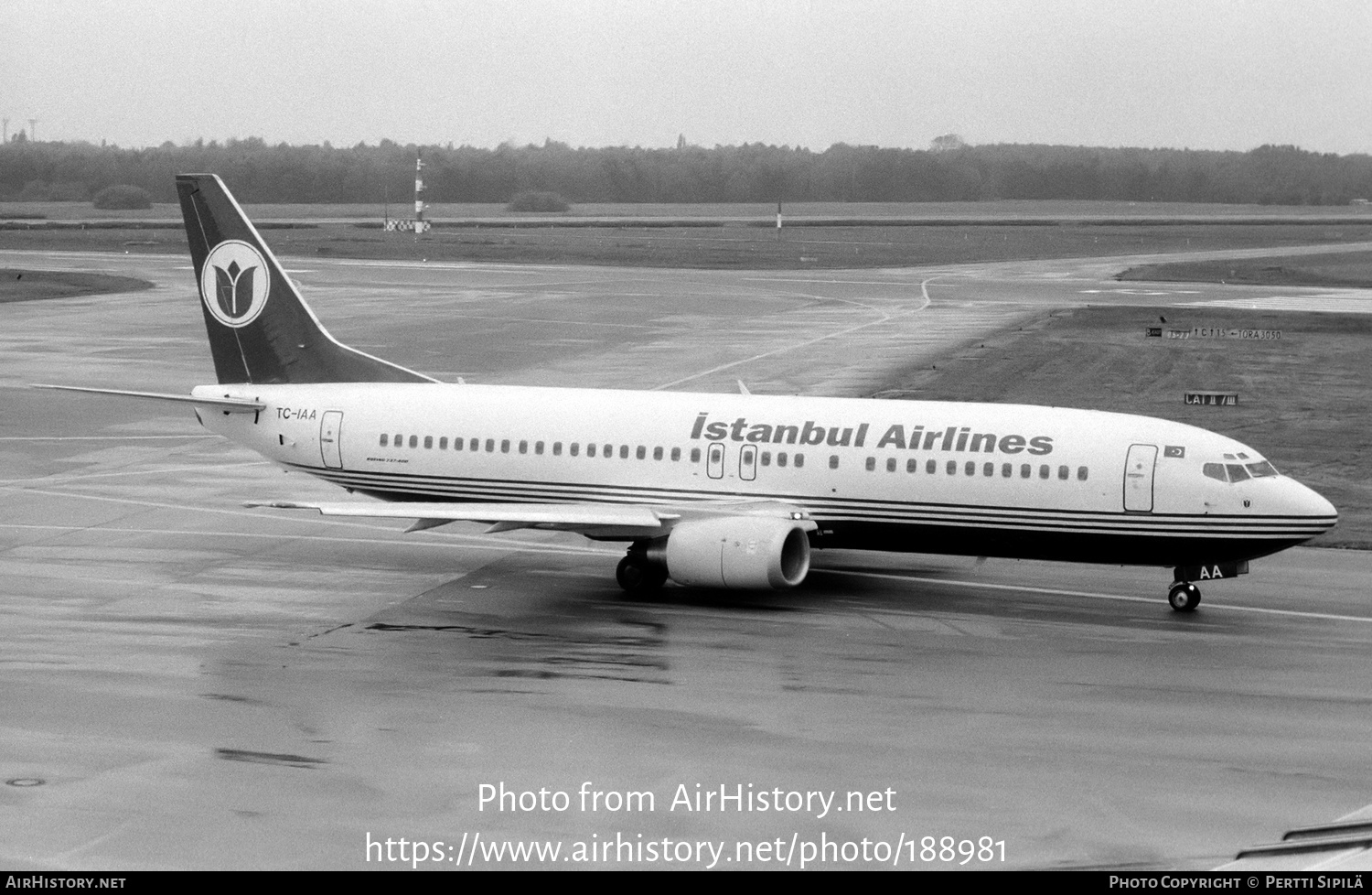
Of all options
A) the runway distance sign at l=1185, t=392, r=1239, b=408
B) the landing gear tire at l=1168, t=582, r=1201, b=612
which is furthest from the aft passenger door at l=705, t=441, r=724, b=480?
the runway distance sign at l=1185, t=392, r=1239, b=408

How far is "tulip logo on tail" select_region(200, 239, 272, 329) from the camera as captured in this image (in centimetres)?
3678

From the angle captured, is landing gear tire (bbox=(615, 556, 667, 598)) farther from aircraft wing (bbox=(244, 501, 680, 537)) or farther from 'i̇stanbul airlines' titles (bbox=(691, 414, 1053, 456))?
'i̇stanbul airlines' titles (bbox=(691, 414, 1053, 456))

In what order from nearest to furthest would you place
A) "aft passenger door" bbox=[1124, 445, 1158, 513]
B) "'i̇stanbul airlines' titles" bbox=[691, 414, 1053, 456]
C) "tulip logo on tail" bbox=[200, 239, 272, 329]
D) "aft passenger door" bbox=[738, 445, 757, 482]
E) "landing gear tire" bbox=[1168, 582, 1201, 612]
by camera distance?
"aft passenger door" bbox=[1124, 445, 1158, 513] → "landing gear tire" bbox=[1168, 582, 1201, 612] → "'i̇stanbul airlines' titles" bbox=[691, 414, 1053, 456] → "aft passenger door" bbox=[738, 445, 757, 482] → "tulip logo on tail" bbox=[200, 239, 272, 329]

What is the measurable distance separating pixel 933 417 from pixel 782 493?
321cm

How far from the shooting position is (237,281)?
36875 mm

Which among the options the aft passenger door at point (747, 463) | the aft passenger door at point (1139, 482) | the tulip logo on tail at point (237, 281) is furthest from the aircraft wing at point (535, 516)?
the aft passenger door at point (1139, 482)

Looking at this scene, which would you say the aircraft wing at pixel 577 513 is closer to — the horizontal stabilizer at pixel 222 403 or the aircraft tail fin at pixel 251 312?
the horizontal stabilizer at pixel 222 403

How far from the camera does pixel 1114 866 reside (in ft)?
59.0

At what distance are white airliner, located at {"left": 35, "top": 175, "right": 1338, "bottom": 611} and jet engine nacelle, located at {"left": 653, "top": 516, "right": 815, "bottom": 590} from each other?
0.04m

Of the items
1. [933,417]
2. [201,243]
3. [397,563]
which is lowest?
[397,563]

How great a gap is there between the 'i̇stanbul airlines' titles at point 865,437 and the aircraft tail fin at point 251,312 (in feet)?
25.4

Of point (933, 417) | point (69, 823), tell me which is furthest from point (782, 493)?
point (69, 823)

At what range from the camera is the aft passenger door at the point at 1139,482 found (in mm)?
29922

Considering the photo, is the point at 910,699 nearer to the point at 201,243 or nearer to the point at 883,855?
the point at 883,855
